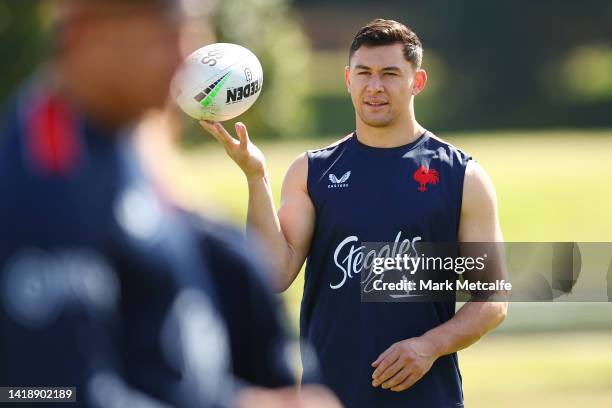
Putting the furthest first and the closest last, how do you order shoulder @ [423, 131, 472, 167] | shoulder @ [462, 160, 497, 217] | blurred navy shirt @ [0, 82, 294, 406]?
shoulder @ [423, 131, 472, 167]
shoulder @ [462, 160, 497, 217]
blurred navy shirt @ [0, 82, 294, 406]

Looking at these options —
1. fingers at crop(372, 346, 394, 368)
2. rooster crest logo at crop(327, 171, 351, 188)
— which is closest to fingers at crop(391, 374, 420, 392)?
fingers at crop(372, 346, 394, 368)

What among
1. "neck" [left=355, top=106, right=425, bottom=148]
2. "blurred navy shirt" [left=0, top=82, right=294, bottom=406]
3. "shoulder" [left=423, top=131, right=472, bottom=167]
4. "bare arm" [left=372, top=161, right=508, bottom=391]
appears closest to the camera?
"blurred navy shirt" [left=0, top=82, right=294, bottom=406]

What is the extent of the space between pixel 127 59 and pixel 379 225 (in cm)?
327

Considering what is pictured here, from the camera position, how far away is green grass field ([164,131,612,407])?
33.4 ft

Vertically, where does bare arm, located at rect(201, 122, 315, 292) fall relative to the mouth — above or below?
below

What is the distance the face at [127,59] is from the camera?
2.20m

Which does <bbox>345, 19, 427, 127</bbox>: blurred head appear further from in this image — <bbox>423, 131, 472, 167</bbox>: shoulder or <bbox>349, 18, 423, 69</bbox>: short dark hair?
<bbox>423, 131, 472, 167</bbox>: shoulder

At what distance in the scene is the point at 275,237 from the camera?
5324mm

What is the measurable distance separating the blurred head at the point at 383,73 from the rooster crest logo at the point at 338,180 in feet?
0.88

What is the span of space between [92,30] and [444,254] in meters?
3.43

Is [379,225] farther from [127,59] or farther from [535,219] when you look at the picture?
[535,219]

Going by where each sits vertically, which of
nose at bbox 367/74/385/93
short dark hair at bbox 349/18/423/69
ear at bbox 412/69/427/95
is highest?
short dark hair at bbox 349/18/423/69

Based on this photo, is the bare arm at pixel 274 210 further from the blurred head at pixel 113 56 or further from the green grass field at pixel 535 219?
the blurred head at pixel 113 56

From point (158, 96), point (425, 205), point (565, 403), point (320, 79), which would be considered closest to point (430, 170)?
point (425, 205)
